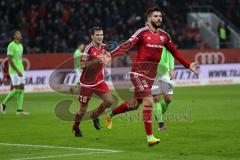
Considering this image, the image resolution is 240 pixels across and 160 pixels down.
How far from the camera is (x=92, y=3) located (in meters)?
40.0

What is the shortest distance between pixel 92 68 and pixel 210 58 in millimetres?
25029

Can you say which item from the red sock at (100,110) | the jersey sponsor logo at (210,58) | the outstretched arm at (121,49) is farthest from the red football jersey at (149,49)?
the jersey sponsor logo at (210,58)

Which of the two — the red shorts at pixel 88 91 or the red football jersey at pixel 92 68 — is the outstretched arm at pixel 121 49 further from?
the red shorts at pixel 88 91

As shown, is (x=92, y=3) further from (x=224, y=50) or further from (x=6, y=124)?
(x=6, y=124)

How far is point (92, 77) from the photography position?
50.8 feet

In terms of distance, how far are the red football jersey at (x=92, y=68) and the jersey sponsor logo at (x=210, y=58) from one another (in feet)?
79.8

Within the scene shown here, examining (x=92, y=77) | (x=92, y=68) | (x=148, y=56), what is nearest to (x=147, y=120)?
(x=148, y=56)

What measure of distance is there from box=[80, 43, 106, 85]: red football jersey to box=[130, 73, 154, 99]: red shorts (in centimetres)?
183

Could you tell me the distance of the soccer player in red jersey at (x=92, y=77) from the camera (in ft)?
49.6

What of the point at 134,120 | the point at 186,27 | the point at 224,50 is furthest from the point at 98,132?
the point at 186,27

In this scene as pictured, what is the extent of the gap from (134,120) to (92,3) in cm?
2185

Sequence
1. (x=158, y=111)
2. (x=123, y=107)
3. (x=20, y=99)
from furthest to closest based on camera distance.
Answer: (x=20, y=99) → (x=158, y=111) → (x=123, y=107)

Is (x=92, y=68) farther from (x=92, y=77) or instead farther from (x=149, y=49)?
(x=149, y=49)

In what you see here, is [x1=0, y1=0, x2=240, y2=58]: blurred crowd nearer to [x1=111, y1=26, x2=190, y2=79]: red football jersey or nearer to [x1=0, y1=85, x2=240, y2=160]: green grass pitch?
[x1=0, y1=85, x2=240, y2=160]: green grass pitch
